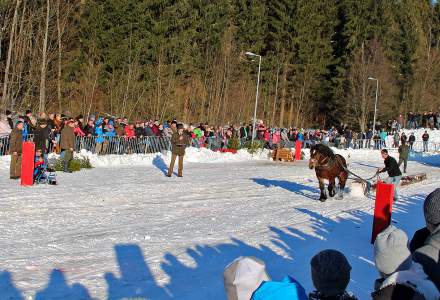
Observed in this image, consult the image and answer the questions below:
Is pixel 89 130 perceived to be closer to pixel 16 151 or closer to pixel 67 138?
pixel 67 138

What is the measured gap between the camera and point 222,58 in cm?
5328

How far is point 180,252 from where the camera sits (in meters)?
9.80

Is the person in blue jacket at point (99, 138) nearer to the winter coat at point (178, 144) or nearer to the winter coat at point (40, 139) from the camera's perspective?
the winter coat at point (178, 144)

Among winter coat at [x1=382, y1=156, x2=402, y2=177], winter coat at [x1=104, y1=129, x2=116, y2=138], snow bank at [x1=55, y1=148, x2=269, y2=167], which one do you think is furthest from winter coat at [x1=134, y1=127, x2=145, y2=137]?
winter coat at [x1=382, y1=156, x2=402, y2=177]

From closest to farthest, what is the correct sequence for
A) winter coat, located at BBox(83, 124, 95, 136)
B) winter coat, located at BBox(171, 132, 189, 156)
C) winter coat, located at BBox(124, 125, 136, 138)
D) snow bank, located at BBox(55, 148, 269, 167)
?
winter coat, located at BBox(171, 132, 189, 156) < snow bank, located at BBox(55, 148, 269, 167) < winter coat, located at BBox(83, 124, 95, 136) < winter coat, located at BBox(124, 125, 136, 138)

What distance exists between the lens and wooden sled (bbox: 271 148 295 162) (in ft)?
112

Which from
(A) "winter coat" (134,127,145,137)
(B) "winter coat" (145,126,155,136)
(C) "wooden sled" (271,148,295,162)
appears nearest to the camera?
(A) "winter coat" (134,127,145,137)

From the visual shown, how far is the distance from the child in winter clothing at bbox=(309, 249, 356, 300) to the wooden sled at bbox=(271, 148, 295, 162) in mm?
30358

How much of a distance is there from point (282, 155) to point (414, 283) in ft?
99.3

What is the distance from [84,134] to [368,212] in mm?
13284

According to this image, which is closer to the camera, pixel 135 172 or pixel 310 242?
pixel 310 242

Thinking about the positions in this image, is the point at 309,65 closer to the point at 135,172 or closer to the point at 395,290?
the point at 135,172

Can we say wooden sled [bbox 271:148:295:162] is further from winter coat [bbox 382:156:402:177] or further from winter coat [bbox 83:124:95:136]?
winter coat [bbox 382:156:402:177]

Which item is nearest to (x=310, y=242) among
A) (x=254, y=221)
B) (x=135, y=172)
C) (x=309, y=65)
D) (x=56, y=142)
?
(x=254, y=221)
